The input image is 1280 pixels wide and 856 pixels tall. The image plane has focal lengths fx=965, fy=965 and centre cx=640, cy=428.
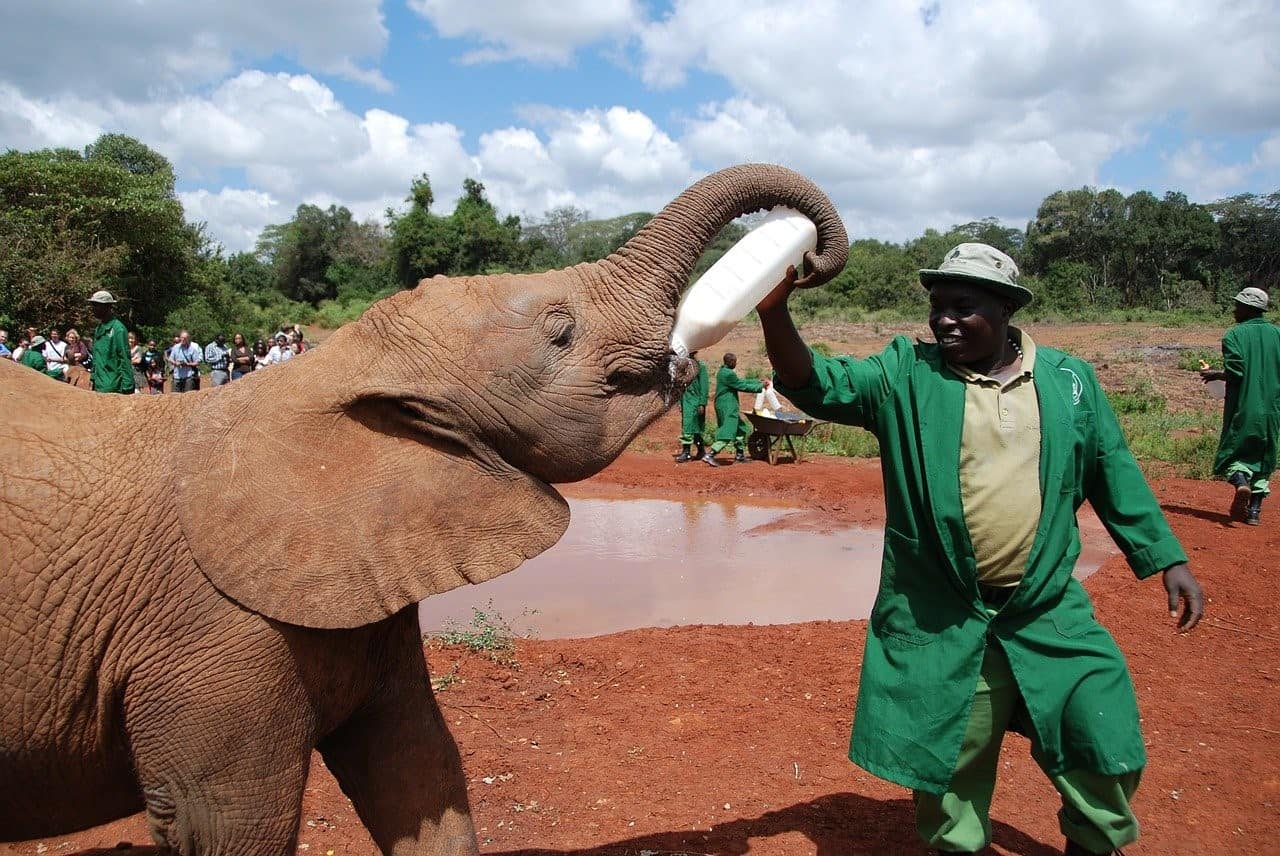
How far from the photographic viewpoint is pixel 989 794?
3.09 meters

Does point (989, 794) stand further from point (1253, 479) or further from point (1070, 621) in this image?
point (1253, 479)

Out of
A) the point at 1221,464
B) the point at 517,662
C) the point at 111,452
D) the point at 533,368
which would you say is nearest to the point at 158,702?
the point at 111,452

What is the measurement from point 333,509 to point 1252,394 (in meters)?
9.97

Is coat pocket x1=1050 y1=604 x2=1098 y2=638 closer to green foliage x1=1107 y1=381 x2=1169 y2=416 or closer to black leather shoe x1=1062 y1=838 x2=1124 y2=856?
black leather shoe x1=1062 y1=838 x2=1124 y2=856

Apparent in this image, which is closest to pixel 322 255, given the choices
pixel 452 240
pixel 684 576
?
pixel 452 240

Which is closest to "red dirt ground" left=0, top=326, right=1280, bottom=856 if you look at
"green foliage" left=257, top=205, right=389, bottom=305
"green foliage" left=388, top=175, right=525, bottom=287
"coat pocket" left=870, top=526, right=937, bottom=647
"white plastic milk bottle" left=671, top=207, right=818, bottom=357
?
"coat pocket" left=870, top=526, right=937, bottom=647

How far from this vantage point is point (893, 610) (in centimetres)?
303

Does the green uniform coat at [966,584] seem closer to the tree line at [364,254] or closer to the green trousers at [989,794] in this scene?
the green trousers at [989,794]

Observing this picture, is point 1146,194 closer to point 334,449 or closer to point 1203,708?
point 1203,708

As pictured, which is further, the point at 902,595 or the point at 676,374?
the point at 902,595

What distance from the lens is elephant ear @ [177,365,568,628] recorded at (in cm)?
227

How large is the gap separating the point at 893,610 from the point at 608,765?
2077 millimetres

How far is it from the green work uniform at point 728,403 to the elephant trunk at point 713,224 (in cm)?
1236

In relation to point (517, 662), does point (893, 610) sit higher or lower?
higher
